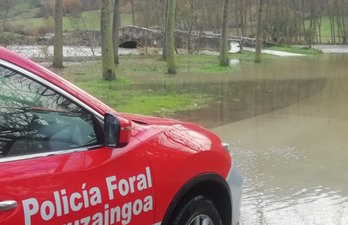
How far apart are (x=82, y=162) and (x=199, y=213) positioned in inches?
46.0

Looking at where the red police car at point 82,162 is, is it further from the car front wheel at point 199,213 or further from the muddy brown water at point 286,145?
the muddy brown water at point 286,145

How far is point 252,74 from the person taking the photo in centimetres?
2530

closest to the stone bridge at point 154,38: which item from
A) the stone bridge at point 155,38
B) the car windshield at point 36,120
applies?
the stone bridge at point 155,38

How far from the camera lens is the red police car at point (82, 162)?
2.75m

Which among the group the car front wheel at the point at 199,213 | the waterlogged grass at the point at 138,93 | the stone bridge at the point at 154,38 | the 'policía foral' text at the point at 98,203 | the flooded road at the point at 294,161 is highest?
the stone bridge at the point at 154,38

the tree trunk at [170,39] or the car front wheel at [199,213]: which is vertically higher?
the tree trunk at [170,39]

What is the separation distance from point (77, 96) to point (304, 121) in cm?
951

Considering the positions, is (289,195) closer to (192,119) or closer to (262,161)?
(262,161)

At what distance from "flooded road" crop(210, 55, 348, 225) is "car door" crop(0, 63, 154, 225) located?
2680 mm

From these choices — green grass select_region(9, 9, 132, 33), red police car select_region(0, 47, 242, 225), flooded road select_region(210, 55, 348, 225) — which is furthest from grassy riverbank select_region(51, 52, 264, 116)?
green grass select_region(9, 9, 132, 33)

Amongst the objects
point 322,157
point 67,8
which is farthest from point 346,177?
point 67,8

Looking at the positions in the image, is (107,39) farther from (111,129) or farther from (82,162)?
(82,162)

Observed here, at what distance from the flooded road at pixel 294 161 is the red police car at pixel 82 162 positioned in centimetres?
219

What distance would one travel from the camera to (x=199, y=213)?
3906 mm
